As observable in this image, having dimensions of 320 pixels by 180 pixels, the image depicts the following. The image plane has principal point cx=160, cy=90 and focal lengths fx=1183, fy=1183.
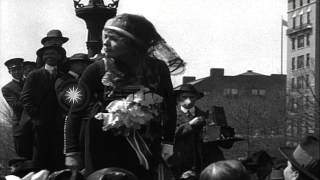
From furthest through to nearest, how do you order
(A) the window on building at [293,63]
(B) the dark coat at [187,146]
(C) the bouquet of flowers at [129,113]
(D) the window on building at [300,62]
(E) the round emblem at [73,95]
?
(A) the window on building at [293,63]
(D) the window on building at [300,62]
(B) the dark coat at [187,146]
(E) the round emblem at [73,95]
(C) the bouquet of flowers at [129,113]

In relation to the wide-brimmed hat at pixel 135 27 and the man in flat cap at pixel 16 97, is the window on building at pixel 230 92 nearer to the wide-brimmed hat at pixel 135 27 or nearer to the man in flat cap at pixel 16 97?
the man in flat cap at pixel 16 97

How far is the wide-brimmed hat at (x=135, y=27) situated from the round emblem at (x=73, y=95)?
20.4 inches

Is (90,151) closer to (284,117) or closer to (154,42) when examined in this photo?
(154,42)

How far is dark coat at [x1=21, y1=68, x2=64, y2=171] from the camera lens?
1137cm

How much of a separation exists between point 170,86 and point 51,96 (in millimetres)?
2627

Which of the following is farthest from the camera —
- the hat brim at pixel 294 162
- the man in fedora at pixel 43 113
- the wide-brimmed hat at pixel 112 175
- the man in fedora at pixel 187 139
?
the man in fedora at pixel 187 139

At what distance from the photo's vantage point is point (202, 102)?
10675 cm

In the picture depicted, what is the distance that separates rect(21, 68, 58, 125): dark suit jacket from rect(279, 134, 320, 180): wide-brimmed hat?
16.4 feet

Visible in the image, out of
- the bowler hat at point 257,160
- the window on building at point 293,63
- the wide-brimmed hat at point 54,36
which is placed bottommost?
the bowler hat at point 257,160

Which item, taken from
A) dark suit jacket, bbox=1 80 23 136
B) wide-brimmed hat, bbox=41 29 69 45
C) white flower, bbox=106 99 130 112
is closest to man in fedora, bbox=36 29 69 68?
wide-brimmed hat, bbox=41 29 69 45

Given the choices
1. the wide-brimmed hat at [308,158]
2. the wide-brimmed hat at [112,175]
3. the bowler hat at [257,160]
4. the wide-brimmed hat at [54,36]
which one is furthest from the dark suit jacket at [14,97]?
the wide-brimmed hat at [308,158]

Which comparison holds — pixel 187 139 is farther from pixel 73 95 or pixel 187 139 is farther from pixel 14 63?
pixel 73 95

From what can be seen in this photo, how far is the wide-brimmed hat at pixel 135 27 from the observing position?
8.87 metres

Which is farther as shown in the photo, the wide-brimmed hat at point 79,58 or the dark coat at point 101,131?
the wide-brimmed hat at point 79,58
